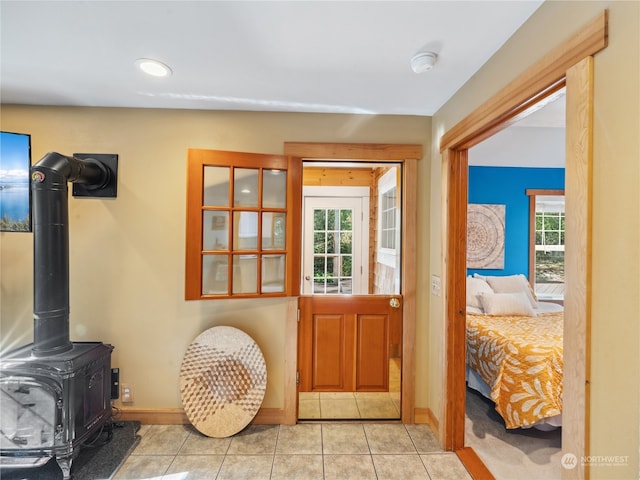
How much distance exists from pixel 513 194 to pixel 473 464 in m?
3.58

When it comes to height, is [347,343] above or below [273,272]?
below

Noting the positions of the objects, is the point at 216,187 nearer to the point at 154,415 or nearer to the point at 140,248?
the point at 140,248

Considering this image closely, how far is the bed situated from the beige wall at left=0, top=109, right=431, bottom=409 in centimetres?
173

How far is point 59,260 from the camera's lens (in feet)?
6.29

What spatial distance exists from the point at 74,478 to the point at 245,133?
2.46 metres

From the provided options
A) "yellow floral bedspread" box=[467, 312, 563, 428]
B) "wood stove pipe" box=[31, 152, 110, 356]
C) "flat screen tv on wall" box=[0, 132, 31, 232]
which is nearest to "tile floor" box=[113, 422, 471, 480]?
"yellow floral bedspread" box=[467, 312, 563, 428]

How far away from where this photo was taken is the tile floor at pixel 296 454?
1.88m

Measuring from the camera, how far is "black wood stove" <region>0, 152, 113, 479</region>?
178 centimetres

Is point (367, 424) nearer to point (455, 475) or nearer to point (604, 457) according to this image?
point (455, 475)

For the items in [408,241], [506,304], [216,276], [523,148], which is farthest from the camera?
[523,148]

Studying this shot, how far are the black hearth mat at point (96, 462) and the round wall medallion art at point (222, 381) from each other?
42cm

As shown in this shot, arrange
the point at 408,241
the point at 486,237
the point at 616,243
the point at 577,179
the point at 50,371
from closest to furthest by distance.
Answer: the point at 616,243, the point at 577,179, the point at 50,371, the point at 408,241, the point at 486,237

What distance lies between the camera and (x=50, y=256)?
1.89 metres

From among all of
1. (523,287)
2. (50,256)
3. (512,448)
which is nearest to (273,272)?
(50,256)
